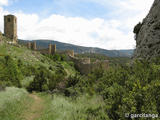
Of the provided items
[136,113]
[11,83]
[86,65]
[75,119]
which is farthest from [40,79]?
[86,65]

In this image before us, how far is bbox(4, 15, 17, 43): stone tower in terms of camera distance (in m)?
49.8

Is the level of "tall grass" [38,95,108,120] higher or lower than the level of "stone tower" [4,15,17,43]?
lower

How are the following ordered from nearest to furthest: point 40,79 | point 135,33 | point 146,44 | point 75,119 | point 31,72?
1. point 75,119
2. point 146,44
3. point 135,33
4. point 40,79
5. point 31,72

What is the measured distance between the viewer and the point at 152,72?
15.5 feet

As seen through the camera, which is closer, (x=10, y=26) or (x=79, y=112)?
(x=79, y=112)

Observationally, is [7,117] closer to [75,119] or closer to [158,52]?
[75,119]

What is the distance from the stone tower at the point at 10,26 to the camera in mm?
49750

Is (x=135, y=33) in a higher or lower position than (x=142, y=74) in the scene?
higher

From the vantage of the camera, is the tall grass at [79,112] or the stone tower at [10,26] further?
the stone tower at [10,26]

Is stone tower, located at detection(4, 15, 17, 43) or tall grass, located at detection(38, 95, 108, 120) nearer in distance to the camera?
tall grass, located at detection(38, 95, 108, 120)

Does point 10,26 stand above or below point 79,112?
above

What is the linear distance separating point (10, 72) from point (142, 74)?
12.3 m

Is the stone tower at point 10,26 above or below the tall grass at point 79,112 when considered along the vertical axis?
above

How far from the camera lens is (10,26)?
50.0 metres
